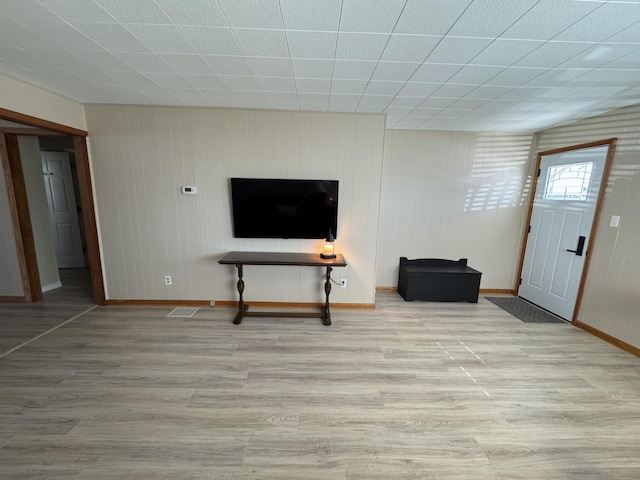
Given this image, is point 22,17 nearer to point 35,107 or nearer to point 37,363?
point 35,107

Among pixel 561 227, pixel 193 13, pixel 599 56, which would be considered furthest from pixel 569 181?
pixel 193 13

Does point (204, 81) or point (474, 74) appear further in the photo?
point (204, 81)

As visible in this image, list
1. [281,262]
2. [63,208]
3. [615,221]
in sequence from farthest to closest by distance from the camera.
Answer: [63,208], [281,262], [615,221]

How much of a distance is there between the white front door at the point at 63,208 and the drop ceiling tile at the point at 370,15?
6028 mm

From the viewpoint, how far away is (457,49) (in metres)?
1.75

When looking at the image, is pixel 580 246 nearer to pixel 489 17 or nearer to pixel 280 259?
pixel 489 17

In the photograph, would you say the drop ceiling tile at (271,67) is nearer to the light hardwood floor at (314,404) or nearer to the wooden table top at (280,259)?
the wooden table top at (280,259)

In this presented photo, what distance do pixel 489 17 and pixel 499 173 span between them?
311 centimetres

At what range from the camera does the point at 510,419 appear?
1807 millimetres

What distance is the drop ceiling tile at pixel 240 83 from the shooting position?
2264 mm

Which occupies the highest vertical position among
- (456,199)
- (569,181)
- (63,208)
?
(569,181)

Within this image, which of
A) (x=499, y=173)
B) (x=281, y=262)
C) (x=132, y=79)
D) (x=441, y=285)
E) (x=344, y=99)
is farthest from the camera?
(x=499, y=173)

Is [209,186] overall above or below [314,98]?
below

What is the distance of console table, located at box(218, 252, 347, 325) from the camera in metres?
2.95
